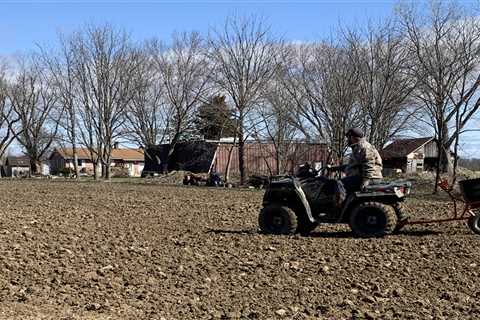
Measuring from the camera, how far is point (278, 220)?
1092 centimetres

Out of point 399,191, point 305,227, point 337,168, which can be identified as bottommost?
point 305,227

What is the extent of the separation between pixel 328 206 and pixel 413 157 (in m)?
48.8

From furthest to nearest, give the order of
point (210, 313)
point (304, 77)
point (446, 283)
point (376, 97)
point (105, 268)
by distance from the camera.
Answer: point (304, 77) < point (376, 97) < point (105, 268) < point (446, 283) < point (210, 313)

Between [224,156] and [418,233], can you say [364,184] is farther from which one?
[224,156]

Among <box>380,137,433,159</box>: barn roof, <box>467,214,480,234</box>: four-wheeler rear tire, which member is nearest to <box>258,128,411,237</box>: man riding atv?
<box>467,214,480,234</box>: four-wheeler rear tire

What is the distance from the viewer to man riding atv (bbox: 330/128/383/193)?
10.3 meters

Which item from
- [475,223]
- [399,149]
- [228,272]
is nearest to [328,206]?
[475,223]

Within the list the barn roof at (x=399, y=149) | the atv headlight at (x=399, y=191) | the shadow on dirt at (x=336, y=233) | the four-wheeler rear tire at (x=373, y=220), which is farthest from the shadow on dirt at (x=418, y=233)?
the barn roof at (x=399, y=149)

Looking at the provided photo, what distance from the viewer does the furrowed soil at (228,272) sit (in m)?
5.82

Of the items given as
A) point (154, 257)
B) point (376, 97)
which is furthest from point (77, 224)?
point (376, 97)

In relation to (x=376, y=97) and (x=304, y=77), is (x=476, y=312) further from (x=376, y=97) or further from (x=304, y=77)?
(x=304, y=77)

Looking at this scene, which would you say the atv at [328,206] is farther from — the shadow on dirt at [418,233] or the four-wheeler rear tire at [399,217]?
the shadow on dirt at [418,233]

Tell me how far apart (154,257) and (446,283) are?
3.70m

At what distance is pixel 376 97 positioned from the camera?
29.3 m
